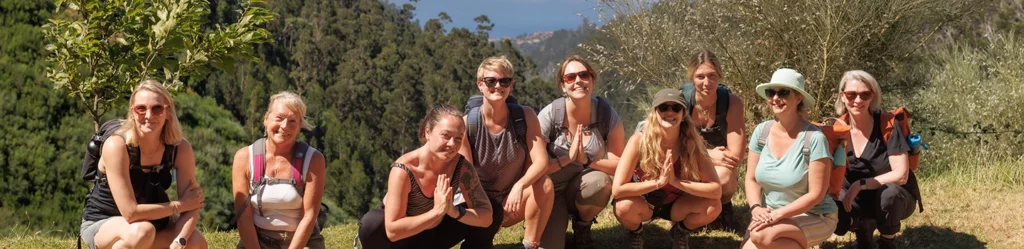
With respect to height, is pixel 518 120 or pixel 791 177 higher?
pixel 518 120

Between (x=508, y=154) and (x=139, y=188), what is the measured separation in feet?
6.51

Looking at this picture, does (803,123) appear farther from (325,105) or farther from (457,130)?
(325,105)

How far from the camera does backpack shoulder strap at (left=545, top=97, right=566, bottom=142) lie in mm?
5410

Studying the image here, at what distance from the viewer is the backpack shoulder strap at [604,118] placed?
17.7ft

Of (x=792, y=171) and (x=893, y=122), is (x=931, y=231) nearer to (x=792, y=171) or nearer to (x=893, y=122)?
(x=893, y=122)

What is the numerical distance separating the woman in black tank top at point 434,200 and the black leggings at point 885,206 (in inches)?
89.8

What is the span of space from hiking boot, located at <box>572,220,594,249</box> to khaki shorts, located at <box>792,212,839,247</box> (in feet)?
4.60

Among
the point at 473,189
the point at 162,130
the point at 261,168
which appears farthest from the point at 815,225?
the point at 162,130

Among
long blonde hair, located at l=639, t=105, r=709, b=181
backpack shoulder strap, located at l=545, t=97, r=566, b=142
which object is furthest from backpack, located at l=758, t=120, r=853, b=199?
backpack shoulder strap, located at l=545, t=97, r=566, b=142

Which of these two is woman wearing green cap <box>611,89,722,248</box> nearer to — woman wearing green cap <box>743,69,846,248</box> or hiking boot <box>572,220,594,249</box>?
woman wearing green cap <box>743,69,846,248</box>

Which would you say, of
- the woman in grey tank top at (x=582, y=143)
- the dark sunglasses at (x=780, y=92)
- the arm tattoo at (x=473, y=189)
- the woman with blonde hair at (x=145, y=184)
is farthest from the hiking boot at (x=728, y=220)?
the woman with blonde hair at (x=145, y=184)

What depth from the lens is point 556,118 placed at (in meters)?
5.43

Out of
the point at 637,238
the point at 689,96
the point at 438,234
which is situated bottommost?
the point at 637,238

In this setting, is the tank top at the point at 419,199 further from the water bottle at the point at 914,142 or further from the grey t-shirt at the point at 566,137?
the water bottle at the point at 914,142
